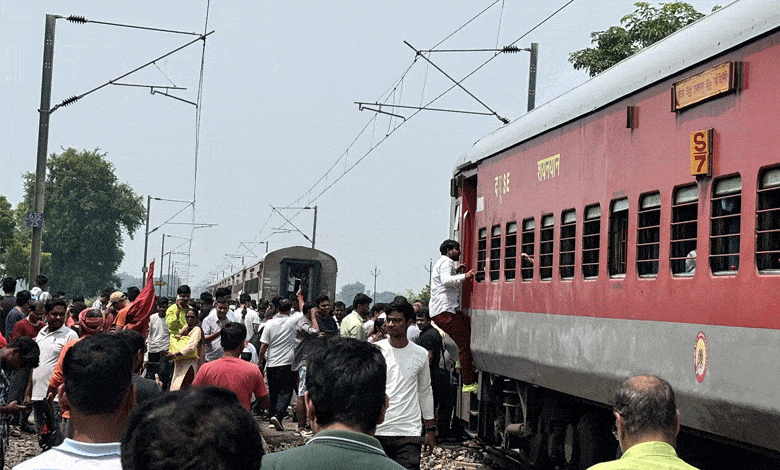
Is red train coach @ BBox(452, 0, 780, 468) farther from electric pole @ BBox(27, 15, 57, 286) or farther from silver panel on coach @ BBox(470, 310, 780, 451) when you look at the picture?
electric pole @ BBox(27, 15, 57, 286)

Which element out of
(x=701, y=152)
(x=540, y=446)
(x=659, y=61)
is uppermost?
(x=659, y=61)

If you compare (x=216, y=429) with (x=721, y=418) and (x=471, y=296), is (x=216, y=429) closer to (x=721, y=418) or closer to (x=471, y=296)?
(x=721, y=418)

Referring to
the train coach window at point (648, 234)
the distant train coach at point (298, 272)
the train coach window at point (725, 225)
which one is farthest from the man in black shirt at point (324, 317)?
the distant train coach at point (298, 272)

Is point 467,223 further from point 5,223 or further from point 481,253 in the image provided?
point 5,223

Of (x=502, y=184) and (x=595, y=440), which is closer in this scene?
(x=595, y=440)

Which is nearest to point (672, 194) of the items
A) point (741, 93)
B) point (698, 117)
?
point (698, 117)

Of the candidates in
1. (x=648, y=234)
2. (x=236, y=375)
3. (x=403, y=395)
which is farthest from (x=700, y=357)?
(x=236, y=375)

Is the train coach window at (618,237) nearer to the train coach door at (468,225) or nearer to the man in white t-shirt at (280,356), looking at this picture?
the train coach door at (468,225)

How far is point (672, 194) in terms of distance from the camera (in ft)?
27.8

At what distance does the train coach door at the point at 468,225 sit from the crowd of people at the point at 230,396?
30cm

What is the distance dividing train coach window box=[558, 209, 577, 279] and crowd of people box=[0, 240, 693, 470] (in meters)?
2.38

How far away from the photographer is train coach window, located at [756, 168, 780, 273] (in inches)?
273

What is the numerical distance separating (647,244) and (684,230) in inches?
25.8

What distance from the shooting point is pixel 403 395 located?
8281 millimetres
